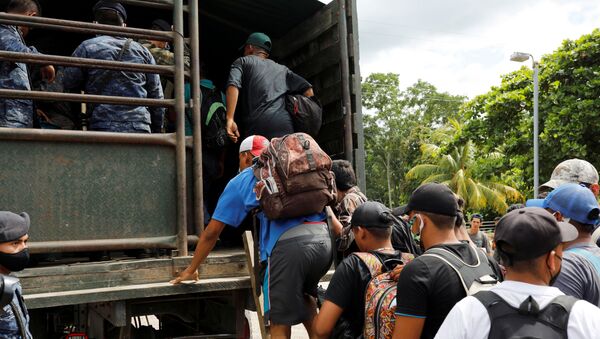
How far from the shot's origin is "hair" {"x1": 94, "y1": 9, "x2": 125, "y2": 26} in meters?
4.02

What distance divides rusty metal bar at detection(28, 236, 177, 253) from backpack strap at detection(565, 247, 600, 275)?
2.19 metres

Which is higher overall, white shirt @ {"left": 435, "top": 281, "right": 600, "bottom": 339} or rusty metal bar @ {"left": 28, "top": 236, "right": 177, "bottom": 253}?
rusty metal bar @ {"left": 28, "top": 236, "right": 177, "bottom": 253}

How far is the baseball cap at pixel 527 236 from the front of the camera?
6.44ft

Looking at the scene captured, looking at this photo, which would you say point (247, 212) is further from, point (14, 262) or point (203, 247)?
point (14, 262)

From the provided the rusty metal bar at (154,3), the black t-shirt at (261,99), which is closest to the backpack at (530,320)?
the rusty metal bar at (154,3)

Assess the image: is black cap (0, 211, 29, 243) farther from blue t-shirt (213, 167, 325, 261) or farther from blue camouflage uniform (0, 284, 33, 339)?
blue t-shirt (213, 167, 325, 261)

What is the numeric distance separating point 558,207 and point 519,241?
115 centimetres

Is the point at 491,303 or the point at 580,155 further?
the point at 580,155

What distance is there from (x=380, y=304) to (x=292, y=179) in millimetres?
944

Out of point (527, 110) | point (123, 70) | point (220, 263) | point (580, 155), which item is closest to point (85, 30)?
point (123, 70)

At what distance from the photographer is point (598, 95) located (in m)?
14.0

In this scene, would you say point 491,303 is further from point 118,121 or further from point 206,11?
point 206,11

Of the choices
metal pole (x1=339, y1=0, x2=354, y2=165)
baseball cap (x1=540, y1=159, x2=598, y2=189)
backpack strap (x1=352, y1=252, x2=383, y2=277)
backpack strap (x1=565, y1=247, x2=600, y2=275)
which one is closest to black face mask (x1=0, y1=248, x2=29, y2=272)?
backpack strap (x1=352, y1=252, x2=383, y2=277)

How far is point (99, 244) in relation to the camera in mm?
3555
